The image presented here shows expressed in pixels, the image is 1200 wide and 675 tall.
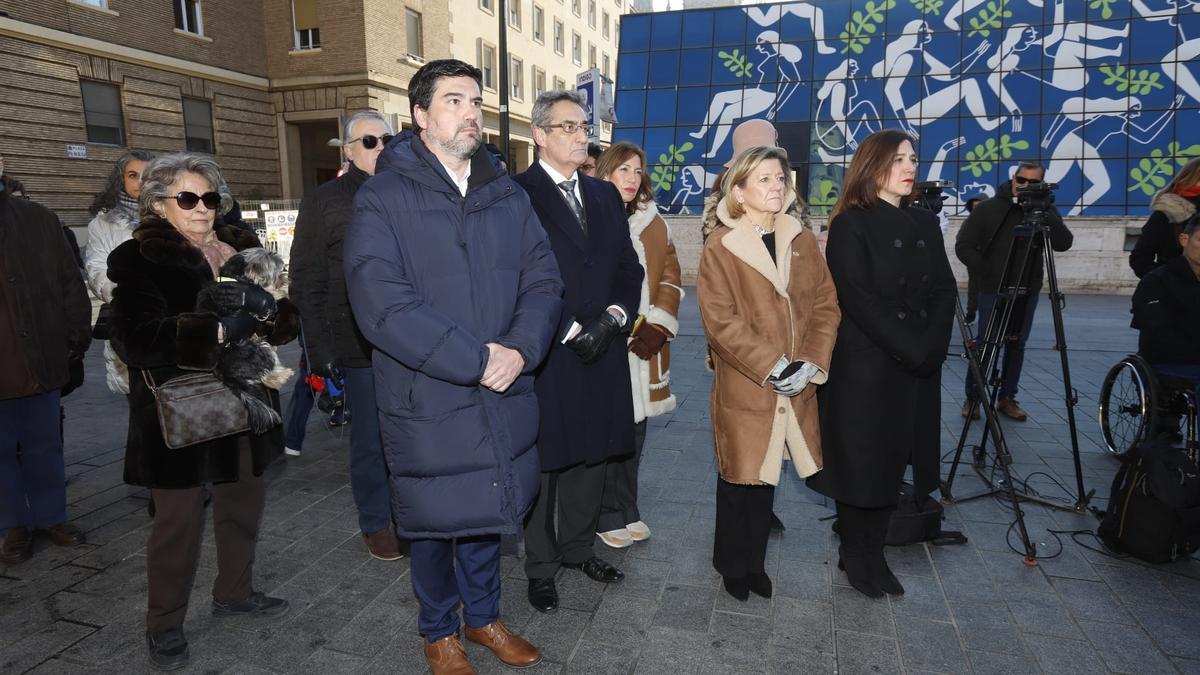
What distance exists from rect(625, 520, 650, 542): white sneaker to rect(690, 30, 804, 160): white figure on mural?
15.5 metres

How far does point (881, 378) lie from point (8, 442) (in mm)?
4803

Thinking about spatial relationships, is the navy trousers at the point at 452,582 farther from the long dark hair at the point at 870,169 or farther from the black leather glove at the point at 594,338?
the long dark hair at the point at 870,169

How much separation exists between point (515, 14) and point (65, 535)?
36.8 m

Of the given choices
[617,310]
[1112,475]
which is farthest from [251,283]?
[1112,475]

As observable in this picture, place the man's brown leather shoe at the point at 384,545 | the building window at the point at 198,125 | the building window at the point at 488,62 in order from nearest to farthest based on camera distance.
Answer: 1. the man's brown leather shoe at the point at 384,545
2. the building window at the point at 198,125
3. the building window at the point at 488,62

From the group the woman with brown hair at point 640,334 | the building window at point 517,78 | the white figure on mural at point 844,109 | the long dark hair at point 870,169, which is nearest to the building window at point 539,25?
the building window at point 517,78

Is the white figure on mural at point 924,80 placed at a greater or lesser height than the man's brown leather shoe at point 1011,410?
greater

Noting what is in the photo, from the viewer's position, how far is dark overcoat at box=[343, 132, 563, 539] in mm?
2504

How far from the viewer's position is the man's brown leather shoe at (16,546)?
3.92 meters

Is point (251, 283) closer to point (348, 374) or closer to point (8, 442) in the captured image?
point (348, 374)

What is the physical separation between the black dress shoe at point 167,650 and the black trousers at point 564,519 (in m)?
1.51

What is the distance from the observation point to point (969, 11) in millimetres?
17297

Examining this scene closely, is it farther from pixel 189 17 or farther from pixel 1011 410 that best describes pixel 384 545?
pixel 189 17

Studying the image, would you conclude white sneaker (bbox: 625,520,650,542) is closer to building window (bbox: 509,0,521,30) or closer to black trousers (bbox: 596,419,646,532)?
black trousers (bbox: 596,419,646,532)
